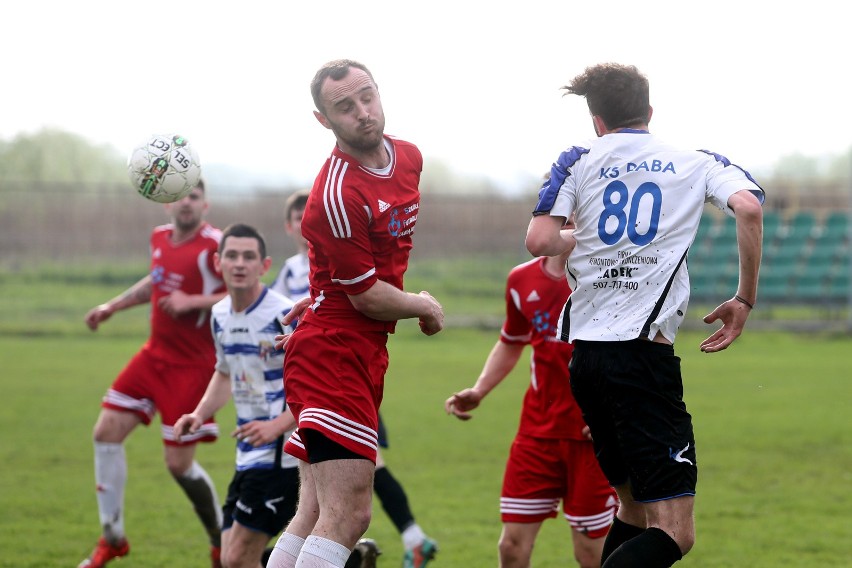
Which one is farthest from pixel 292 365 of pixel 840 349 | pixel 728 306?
pixel 840 349

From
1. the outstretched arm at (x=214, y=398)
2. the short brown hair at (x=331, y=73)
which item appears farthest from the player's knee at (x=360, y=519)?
the outstretched arm at (x=214, y=398)

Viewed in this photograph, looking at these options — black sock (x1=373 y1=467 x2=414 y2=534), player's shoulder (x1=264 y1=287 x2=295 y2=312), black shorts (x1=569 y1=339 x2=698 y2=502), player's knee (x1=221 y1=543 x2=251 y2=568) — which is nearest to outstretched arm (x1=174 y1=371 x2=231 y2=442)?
player's shoulder (x1=264 y1=287 x2=295 y2=312)

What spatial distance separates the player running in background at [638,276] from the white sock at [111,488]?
11.5ft

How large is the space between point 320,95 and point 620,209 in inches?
46.2

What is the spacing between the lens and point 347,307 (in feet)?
13.8

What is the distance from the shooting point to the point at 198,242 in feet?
23.6

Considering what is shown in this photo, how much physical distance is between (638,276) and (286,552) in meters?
1.67

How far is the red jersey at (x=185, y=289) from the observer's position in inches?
277

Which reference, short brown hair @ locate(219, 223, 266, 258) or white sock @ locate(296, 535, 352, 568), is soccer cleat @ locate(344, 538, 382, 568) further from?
short brown hair @ locate(219, 223, 266, 258)

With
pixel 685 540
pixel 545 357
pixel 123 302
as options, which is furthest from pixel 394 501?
pixel 685 540

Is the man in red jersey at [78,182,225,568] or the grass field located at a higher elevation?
the man in red jersey at [78,182,225,568]

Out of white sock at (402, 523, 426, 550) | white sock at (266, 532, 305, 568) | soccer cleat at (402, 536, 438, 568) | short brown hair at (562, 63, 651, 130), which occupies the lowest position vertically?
soccer cleat at (402, 536, 438, 568)

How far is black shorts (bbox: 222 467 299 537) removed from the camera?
5.21 metres

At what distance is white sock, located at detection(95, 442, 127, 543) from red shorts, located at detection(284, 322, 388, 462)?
2722 millimetres
